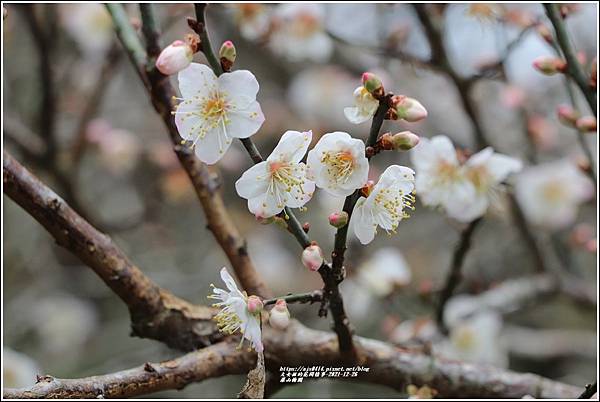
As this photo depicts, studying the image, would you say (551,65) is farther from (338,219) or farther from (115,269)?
(115,269)

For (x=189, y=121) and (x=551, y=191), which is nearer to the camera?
(x=189, y=121)

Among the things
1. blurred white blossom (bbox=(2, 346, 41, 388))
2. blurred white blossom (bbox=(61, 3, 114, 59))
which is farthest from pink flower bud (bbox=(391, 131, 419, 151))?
blurred white blossom (bbox=(61, 3, 114, 59))

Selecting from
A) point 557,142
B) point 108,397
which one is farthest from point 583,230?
point 108,397

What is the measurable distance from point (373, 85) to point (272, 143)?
42cm

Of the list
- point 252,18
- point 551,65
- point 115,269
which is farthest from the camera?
point 252,18

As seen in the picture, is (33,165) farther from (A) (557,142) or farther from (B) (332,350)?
(A) (557,142)

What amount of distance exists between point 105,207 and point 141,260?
40 centimetres

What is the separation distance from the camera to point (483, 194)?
104 cm

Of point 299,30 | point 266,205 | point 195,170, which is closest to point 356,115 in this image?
point 266,205

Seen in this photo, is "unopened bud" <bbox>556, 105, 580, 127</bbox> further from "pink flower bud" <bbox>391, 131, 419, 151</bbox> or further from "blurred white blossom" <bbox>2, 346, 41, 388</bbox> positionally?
"blurred white blossom" <bbox>2, 346, 41, 388</bbox>

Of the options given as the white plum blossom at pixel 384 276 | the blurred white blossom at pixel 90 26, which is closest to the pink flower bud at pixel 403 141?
the white plum blossom at pixel 384 276

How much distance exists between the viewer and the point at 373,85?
0.60 metres

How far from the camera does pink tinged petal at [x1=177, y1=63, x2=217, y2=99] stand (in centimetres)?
65

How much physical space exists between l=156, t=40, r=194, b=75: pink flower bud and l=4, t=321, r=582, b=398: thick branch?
29 cm
